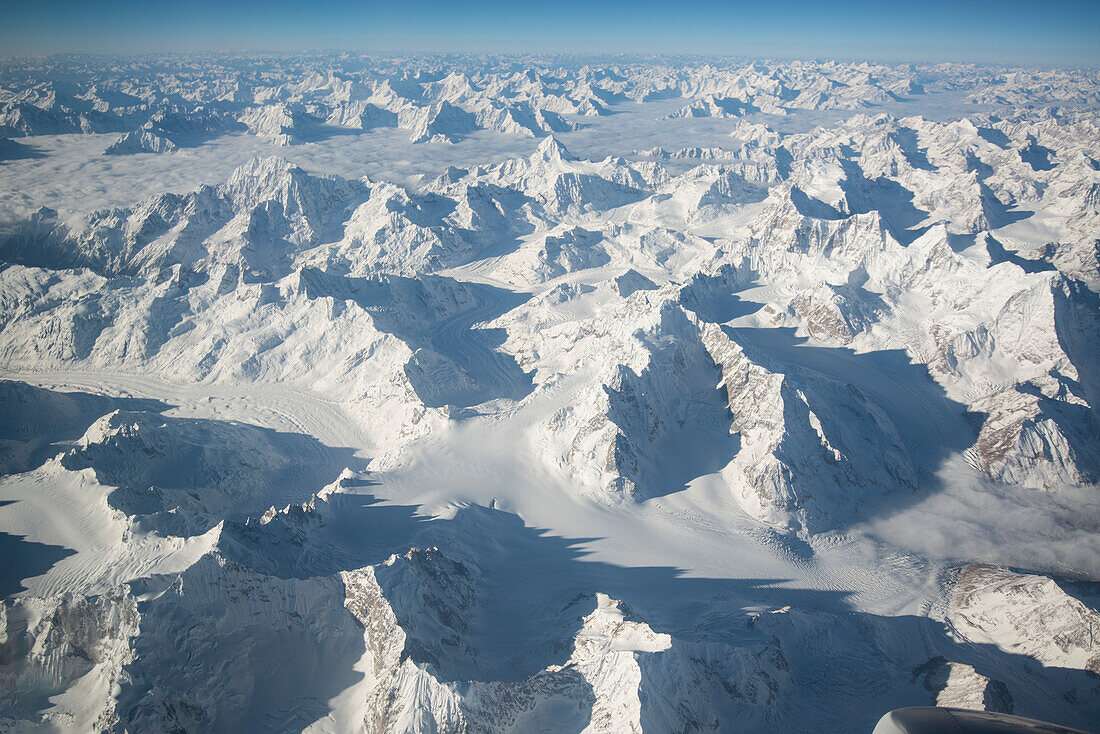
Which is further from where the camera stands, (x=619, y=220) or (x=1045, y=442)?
(x=619, y=220)

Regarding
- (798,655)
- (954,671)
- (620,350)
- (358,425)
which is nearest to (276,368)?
(358,425)

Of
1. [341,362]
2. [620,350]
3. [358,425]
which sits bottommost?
[358,425]

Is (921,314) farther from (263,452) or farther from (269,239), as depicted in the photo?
(269,239)

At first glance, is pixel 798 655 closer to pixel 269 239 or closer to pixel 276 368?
pixel 276 368

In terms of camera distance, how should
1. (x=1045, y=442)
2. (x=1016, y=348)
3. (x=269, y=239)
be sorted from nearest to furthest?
(x=1045, y=442) → (x=1016, y=348) → (x=269, y=239)

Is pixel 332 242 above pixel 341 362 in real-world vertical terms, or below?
above

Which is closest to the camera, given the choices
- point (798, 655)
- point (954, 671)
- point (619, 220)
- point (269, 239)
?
point (954, 671)
